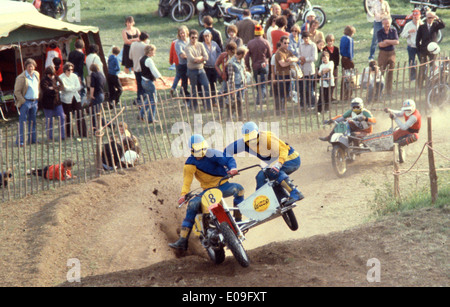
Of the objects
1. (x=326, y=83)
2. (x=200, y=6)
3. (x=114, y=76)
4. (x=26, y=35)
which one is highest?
(x=26, y=35)

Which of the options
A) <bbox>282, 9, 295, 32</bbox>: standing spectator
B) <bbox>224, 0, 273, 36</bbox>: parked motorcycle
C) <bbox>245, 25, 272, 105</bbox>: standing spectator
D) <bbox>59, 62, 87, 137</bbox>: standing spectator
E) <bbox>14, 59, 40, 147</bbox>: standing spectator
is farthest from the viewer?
<bbox>224, 0, 273, 36</bbox>: parked motorcycle

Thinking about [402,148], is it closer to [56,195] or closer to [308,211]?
[308,211]

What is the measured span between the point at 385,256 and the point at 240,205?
2006mm

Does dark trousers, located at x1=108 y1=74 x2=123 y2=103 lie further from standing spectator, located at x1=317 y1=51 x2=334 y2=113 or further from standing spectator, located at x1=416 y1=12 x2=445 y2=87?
standing spectator, located at x1=416 y1=12 x2=445 y2=87

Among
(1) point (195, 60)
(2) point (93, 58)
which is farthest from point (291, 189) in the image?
(2) point (93, 58)

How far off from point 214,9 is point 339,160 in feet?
44.5

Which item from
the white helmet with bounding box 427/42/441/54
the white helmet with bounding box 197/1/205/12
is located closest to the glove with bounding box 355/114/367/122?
the white helmet with bounding box 427/42/441/54

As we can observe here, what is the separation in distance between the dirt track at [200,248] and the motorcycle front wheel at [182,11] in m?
12.8

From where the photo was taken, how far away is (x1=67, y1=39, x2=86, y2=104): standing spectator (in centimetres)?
1722

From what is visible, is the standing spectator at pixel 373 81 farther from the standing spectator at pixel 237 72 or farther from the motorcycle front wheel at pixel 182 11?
the motorcycle front wheel at pixel 182 11

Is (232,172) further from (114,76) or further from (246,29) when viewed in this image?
(246,29)

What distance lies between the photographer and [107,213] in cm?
1212

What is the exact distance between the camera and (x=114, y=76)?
17828 millimetres

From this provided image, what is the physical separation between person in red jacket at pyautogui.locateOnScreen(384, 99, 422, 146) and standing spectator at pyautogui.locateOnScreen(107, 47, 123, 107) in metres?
7.23
